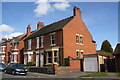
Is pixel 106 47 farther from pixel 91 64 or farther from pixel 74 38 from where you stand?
pixel 91 64

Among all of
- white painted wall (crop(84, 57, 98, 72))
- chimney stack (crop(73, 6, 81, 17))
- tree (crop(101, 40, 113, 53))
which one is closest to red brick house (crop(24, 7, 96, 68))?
chimney stack (crop(73, 6, 81, 17))

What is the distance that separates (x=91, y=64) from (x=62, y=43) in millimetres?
5865

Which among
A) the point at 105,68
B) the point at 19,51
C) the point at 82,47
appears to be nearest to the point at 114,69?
the point at 105,68

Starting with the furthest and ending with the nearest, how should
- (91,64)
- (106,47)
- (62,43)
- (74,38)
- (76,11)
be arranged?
(106,47)
(76,11)
(74,38)
(62,43)
(91,64)

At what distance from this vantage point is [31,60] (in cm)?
3341

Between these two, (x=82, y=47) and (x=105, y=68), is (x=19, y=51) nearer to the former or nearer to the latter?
(x=82, y=47)

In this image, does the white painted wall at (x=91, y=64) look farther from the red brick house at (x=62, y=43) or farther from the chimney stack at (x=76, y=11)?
the chimney stack at (x=76, y=11)

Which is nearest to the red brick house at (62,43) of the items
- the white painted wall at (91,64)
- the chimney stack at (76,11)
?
the chimney stack at (76,11)

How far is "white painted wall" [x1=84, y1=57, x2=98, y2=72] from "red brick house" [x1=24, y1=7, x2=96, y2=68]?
77.5 inches

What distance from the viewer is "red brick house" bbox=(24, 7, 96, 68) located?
26594 mm

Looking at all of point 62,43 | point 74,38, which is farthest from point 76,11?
point 62,43

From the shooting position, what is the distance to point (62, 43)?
86.1 feet

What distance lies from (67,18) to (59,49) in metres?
7.71

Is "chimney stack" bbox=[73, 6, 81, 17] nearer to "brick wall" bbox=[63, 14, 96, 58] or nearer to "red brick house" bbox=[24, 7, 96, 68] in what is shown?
"red brick house" bbox=[24, 7, 96, 68]
